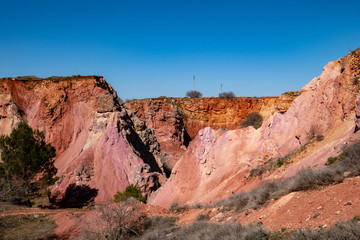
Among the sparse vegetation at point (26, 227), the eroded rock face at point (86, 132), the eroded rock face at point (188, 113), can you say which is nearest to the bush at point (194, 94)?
the eroded rock face at point (188, 113)

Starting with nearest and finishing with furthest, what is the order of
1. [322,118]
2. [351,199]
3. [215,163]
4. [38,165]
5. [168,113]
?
1. [351,199]
2. [322,118]
3. [215,163]
4. [38,165]
5. [168,113]

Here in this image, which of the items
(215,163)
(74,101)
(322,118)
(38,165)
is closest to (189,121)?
(74,101)

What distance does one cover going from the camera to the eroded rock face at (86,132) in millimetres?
25812

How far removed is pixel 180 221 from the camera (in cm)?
1281

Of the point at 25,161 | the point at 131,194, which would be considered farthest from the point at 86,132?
the point at 131,194

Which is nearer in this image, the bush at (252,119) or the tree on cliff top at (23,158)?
→ the tree on cliff top at (23,158)

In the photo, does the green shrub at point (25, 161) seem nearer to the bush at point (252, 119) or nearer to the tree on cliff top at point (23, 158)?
the tree on cliff top at point (23, 158)

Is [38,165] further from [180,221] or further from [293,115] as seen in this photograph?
[293,115]

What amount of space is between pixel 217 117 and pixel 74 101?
88.9 feet

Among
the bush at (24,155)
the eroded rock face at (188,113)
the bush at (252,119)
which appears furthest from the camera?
the eroded rock face at (188,113)

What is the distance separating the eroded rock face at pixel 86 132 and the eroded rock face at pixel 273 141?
20.7 ft

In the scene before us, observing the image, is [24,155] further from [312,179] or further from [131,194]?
[312,179]

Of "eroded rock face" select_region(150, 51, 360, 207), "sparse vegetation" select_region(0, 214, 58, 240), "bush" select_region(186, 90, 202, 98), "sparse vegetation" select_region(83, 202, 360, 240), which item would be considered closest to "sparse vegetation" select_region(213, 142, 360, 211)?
"sparse vegetation" select_region(83, 202, 360, 240)

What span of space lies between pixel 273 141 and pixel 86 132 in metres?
19.7
